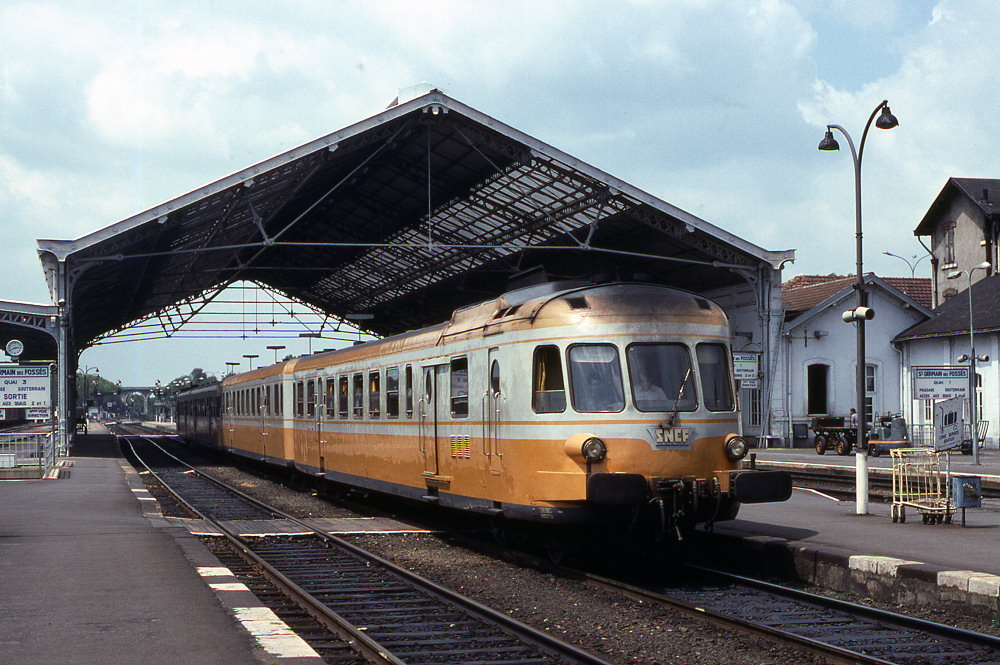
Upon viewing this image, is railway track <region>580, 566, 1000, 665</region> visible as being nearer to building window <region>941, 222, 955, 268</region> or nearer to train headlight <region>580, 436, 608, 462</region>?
train headlight <region>580, 436, 608, 462</region>

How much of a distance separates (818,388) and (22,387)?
93.5 feet

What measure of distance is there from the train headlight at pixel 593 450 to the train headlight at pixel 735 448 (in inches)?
58.5

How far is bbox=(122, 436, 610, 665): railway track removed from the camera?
8.10m

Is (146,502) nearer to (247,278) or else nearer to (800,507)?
(800,507)

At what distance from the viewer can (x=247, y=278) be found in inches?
2315

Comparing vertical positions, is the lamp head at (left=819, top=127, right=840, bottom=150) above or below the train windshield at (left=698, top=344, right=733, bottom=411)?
above

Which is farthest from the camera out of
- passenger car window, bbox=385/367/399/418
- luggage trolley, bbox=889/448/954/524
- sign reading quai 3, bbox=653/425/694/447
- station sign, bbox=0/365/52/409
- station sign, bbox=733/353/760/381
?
station sign, bbox=733/353/760/381

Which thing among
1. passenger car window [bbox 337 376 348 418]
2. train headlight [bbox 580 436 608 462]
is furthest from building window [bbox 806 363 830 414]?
train headlight [bbox 580 436 608 462]

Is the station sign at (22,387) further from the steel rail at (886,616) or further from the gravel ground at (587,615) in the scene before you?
the steel rail at (886,616)

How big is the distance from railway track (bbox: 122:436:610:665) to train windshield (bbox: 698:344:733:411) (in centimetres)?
356

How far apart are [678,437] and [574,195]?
23823 mm

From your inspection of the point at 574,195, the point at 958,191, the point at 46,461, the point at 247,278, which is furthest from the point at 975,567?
the point at 247,278

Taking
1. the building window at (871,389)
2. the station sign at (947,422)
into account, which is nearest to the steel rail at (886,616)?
the station sign at (947,422)

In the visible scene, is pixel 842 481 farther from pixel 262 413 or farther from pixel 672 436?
pixel 262 413
